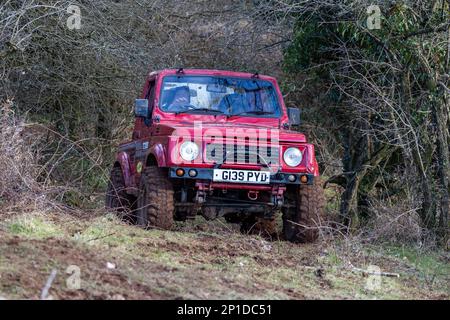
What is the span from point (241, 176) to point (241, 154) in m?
0.24

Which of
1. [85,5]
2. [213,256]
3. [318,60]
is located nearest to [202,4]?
[85,5]

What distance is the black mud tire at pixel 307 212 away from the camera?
10320mm

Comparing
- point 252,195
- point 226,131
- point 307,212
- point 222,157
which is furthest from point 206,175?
point 307,212

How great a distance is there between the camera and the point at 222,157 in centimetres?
992

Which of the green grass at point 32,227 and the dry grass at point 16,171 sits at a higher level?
the dry grass at point 16,171

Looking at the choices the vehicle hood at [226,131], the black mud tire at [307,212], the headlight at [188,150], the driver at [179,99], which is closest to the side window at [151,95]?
the driver at [179,99]

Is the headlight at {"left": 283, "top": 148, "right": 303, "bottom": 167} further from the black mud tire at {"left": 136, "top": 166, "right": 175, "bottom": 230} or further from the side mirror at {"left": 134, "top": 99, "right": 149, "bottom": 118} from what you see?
the side mirror at {"left": 134, "top": 99, "right": 149, "bottom": 118}

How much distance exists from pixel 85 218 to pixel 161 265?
2784mm

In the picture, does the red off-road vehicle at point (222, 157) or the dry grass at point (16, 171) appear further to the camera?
the dry grass at point (16, 171)

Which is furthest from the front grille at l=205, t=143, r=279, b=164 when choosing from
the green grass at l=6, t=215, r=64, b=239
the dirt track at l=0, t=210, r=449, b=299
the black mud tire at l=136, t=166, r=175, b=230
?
the green grass at l=6, t=215, r=64, b=239

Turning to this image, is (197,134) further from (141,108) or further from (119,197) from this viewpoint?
(119,197)

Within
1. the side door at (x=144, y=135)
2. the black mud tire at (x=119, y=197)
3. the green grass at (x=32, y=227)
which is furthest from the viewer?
the black mud tire at (x=119, y=197)

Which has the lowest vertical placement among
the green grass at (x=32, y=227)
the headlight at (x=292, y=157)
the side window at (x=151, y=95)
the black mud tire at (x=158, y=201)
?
the green grass at (x=32, y=227)

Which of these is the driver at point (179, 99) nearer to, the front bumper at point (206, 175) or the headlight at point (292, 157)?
the front bumper at point (206, 175)
